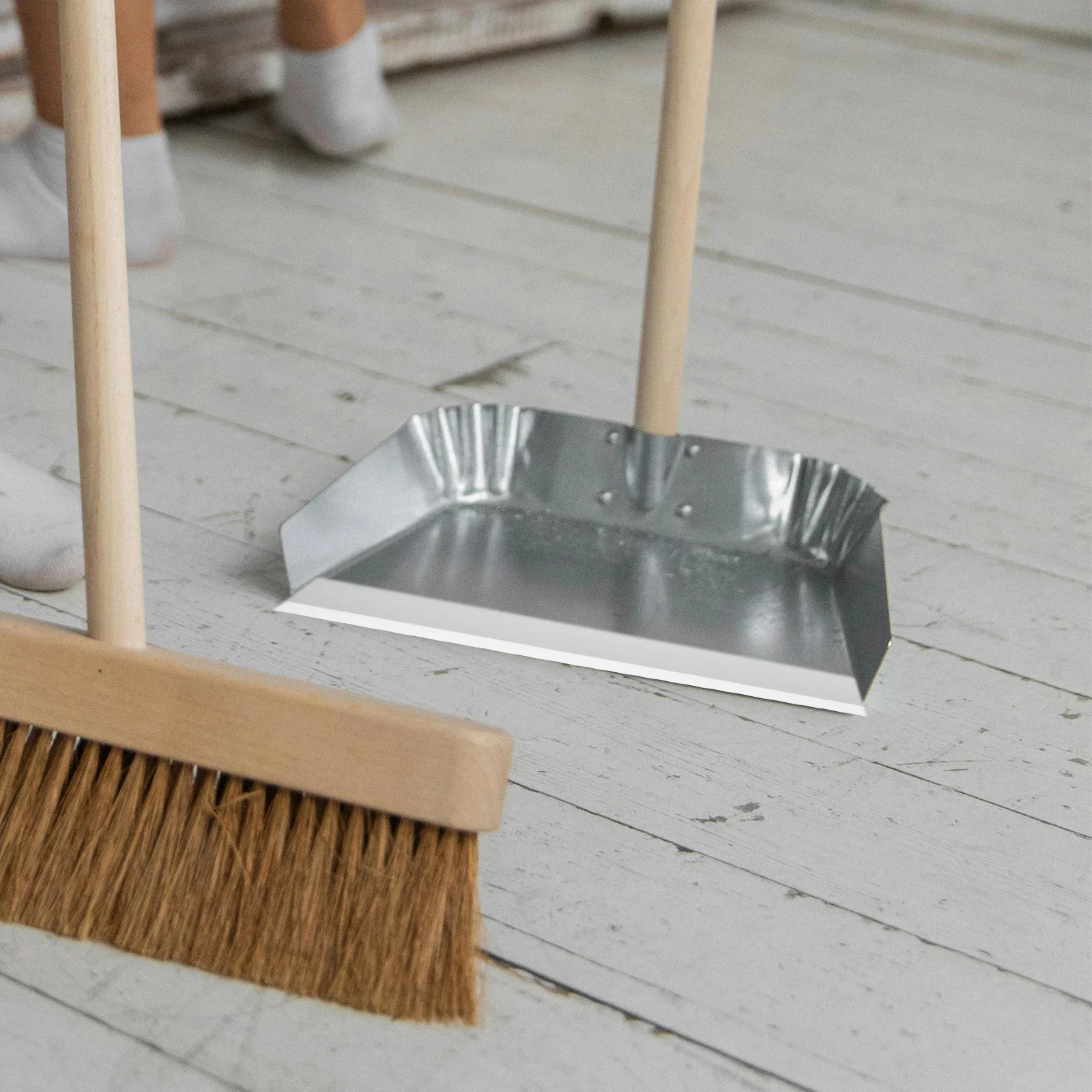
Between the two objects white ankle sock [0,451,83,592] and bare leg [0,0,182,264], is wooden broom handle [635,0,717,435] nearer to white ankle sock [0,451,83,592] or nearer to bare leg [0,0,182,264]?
white ankle sock [0,451,83,592]

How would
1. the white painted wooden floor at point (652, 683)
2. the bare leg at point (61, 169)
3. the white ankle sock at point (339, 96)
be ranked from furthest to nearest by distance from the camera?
1. the white ankle sock at point (339, 96)
2. the bare leg at point (61, 169)
3. the white painted wooden floor at point (652, 683)

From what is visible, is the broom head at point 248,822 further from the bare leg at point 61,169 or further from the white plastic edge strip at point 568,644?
the bare leg at point 61,169

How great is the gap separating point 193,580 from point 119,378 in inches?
9.3

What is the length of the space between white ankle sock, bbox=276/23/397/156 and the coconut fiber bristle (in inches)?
Answer: 38.6

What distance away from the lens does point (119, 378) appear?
537mm

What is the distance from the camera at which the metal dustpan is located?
0.73m

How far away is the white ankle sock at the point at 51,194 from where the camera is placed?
1148 mm

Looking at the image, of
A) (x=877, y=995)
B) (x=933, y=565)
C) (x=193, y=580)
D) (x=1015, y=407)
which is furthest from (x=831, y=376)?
(x=877, y=995)

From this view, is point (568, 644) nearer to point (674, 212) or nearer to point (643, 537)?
point (643, 537)

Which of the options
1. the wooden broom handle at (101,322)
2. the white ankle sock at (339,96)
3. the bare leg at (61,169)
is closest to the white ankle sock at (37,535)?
the wooden broom handle at (101,322)

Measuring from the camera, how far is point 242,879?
53 cm

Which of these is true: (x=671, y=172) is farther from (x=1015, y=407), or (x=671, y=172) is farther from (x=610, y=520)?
(x=1015, y=407)

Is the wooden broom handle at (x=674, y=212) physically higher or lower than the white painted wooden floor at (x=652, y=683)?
higher

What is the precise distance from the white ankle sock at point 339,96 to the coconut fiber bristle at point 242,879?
38.6 inches
